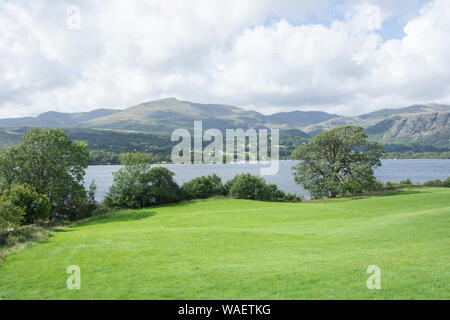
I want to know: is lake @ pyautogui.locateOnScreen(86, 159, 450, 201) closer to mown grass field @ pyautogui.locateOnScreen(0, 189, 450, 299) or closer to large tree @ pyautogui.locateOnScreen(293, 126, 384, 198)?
large tree @ pyautogui.locateOnScreen(293, 126, 384, 198)

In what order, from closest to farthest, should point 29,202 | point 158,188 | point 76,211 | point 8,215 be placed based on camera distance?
point 8,215
point 29,202
point 76,211
point 158,188

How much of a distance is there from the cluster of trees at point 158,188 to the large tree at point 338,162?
10.1 m

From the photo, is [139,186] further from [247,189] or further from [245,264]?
[245,264]

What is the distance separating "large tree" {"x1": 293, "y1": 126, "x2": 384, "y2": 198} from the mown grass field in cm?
3162

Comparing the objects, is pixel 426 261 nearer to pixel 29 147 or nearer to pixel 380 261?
pixel 380 261

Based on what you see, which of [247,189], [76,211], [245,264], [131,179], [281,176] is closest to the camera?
[245,264]

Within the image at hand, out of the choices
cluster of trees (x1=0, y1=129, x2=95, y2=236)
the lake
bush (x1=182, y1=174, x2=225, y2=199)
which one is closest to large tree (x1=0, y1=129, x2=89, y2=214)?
cluster of trees (x1=0, y1=129, x2=95, y2=236)

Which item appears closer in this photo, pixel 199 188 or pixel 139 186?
pixel 139 186

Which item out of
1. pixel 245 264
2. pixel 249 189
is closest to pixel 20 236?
pixel 245 264

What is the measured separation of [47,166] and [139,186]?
16612 millimetres

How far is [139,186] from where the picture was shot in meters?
56.2

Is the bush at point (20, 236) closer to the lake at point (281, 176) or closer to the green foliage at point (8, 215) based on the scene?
the green foliage at point (8, 215)

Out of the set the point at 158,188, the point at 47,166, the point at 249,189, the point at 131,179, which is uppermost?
the point at 47,166
